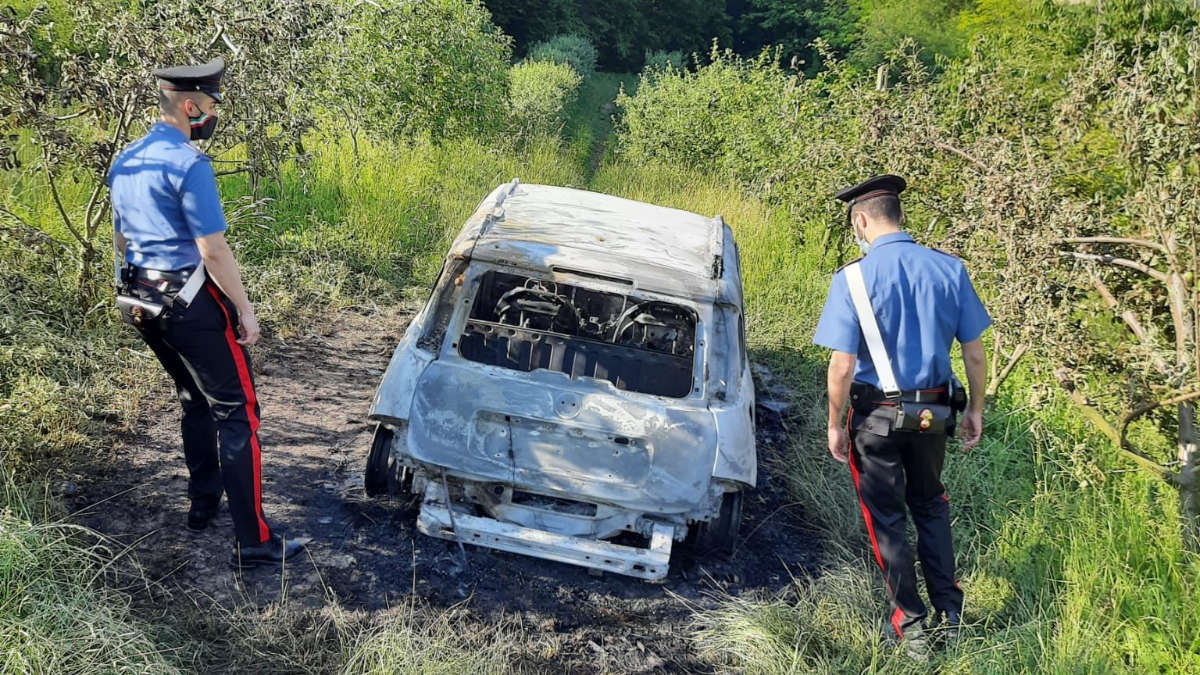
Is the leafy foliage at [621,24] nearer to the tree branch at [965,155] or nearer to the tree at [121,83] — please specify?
the tree at [121,83]

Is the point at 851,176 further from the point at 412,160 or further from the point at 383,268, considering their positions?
the point at 412,160

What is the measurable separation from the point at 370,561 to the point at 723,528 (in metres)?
1.59

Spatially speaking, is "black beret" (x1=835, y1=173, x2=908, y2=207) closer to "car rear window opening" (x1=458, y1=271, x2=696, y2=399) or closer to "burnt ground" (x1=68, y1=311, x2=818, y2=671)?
"car rear window opening" (x1=458, y1=271, x2=696, y2=399)

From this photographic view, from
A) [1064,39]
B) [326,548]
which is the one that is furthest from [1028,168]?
[1064,39]

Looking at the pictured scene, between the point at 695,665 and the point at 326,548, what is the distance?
1.69m

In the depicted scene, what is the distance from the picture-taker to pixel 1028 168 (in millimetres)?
5008

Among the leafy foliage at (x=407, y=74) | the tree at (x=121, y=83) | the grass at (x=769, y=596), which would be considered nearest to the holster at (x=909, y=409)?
the grass at (x=769, y=596)

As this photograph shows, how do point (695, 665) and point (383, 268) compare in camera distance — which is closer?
point (695, 665)

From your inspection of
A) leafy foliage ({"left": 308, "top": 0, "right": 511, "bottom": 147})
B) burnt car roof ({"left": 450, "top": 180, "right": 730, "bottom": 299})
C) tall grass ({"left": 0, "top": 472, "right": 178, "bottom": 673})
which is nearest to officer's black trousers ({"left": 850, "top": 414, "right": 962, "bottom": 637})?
burnt car roof ({"left": 450, "top": 180, "right": 730, "bottom": 299})

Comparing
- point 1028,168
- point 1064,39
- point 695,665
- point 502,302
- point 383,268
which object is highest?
point 1064,39

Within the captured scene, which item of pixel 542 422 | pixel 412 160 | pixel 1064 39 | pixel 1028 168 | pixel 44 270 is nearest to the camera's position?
pixel 542 422

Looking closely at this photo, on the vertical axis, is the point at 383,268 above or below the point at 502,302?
below

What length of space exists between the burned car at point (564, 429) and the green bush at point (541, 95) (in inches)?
457

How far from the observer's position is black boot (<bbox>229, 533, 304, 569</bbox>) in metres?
3.65
